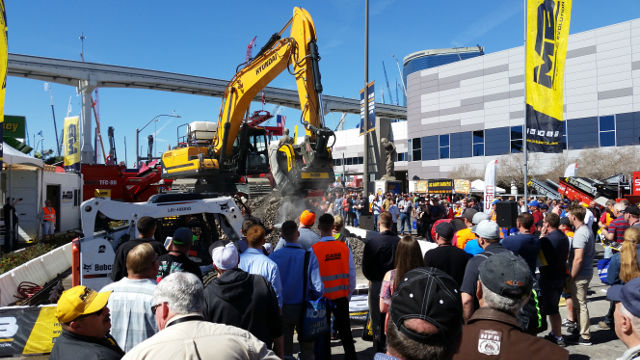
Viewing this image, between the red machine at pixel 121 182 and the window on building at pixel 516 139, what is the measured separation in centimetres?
3127

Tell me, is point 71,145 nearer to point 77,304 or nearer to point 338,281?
point 338,281

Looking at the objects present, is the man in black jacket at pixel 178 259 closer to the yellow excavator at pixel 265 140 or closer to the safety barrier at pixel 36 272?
the safety barrier at pixel 36 272

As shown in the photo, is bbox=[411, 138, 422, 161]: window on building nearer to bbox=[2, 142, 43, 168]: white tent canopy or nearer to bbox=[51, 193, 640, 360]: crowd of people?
bbox=[2, 142, 43, 168]: white tent canopy

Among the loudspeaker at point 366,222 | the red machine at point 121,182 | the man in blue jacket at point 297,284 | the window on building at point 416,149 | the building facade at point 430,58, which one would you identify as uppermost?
the building facade at point 430,58

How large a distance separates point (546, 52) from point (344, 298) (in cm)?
859

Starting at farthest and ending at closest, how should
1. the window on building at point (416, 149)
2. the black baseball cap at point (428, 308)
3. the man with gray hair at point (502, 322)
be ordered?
the window on building at point (416, 149) < the man with gray hair at point (502, 322) < the black baseball cap at point (428, 308)

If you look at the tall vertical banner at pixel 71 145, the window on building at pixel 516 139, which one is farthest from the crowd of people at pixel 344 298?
the window on building at pixel 516 139

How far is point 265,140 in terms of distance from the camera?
15.8 metres

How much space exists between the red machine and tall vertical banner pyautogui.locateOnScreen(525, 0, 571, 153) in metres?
16.4

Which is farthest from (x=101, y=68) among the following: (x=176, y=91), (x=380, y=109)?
(x=380, y=109)

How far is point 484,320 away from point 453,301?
70cm

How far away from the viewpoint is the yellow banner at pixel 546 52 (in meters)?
10.1

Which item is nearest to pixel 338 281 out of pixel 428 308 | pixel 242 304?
pixel 242 304

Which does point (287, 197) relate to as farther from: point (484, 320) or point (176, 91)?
point (176, 91)
